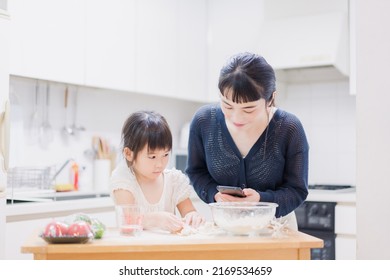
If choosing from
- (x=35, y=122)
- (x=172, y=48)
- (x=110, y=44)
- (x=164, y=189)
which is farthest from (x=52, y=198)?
(x=172, y=48)

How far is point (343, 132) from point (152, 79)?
1.18 metres

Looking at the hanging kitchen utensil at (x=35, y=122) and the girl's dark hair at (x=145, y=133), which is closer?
the girl's dark hair at (x=145, y=133)

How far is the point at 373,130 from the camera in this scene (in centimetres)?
127

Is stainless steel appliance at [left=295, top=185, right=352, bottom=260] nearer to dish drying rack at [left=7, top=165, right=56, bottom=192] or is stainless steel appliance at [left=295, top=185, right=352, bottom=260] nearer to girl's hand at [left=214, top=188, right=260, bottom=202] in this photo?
dish drying rack at [left=7, top=165, right=56, bottom=192]

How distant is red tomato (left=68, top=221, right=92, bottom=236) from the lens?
1.16 m

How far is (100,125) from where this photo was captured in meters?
3.15

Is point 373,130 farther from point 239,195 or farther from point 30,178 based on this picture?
point 30,178

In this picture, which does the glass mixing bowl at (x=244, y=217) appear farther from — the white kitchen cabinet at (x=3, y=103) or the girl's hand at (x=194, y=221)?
the white kitchen cabinet at (x=3, y=103)

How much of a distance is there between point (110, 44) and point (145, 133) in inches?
54.8

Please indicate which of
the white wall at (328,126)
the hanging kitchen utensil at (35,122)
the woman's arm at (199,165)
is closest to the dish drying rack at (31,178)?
the hanging kitchen utensil at (35,122)

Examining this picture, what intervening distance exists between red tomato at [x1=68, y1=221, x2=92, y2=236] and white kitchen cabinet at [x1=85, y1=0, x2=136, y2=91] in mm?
1631

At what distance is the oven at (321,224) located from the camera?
2795 mm

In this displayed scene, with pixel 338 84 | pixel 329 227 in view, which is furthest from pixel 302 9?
pixel 329 227

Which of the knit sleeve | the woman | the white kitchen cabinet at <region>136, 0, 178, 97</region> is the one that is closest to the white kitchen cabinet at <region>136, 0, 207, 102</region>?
the white kitchen cabinet at <region>136, 0, 178, 97</region>
